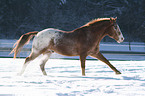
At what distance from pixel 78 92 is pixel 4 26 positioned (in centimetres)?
3954

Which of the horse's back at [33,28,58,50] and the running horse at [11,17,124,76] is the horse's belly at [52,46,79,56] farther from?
the horse's back at [33,28,58,50]

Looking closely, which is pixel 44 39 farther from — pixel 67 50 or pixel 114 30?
pixel 114 30

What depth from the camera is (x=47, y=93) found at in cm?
493

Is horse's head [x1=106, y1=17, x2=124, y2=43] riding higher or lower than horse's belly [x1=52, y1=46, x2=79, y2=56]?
higher

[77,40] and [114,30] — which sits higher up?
[114,30]

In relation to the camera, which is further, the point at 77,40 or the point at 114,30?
the point at 114,30

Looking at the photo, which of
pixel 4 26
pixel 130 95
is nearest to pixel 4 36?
pixel 4 26

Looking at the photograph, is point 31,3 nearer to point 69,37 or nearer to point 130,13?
point 130,13

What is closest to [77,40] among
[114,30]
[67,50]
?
[67,50]

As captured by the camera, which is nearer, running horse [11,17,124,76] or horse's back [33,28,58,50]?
running horse [11,17,124,76]

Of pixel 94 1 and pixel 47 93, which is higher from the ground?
pixel 94 1

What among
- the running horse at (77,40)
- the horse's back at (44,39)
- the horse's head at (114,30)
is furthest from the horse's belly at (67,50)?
the horse's head at (114,30)

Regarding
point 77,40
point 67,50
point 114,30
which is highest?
point 114,30

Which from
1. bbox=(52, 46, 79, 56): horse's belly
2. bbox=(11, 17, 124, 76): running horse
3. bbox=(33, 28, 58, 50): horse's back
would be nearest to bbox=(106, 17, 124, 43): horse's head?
bbox=(11, 17, 124, 76): running horse
